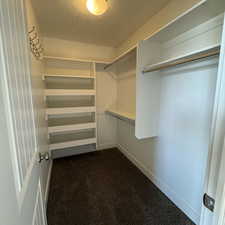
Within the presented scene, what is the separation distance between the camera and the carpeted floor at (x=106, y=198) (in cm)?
149

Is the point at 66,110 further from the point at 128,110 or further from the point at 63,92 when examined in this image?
the point at 128,110

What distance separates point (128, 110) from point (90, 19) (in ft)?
5.58

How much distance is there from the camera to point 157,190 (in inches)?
75.4

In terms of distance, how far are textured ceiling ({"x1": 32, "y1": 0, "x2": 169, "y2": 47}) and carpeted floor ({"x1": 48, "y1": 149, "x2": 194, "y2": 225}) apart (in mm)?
2541

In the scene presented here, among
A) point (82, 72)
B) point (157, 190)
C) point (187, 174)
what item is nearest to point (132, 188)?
point (157, 190)

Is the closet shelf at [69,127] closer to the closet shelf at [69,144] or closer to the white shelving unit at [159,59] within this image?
the closet shelf at [69,144]

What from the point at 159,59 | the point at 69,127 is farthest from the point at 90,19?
the point at 69,127

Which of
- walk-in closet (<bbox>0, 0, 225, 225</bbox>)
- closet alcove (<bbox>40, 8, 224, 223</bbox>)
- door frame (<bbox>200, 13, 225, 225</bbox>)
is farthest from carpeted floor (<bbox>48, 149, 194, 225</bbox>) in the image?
door frame (<bbox>200, 13, 225, 225</bbox>)

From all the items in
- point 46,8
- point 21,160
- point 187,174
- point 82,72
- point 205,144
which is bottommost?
point 187,174

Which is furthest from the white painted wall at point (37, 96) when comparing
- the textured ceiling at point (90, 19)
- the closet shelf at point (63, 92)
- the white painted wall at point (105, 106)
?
the white painted wall at point (105, 106)

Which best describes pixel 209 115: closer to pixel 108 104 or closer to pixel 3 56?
pixel 3 56

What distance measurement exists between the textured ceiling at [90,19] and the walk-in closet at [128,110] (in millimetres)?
17

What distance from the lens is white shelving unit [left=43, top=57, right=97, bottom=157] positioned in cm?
252

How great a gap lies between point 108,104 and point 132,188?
74.0 inches
